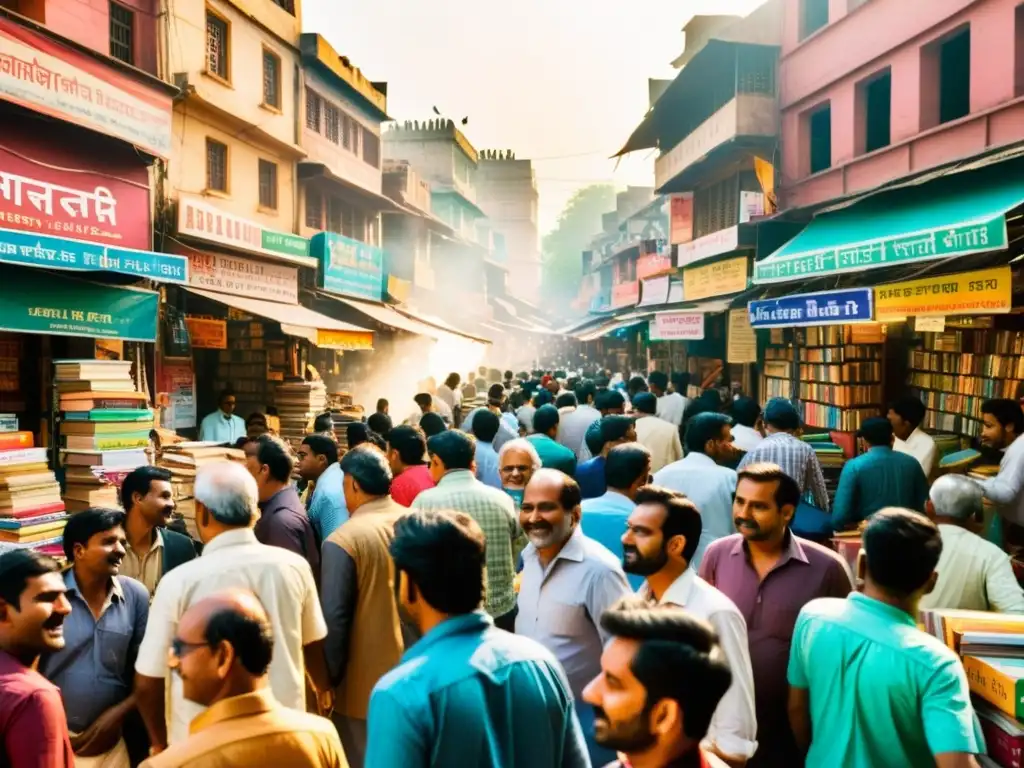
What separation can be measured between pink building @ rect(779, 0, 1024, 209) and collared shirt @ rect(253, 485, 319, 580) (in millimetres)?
9480

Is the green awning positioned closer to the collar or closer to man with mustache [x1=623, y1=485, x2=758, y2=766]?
man with mustache [x1=623, y1=485, x2=758, y2=766]

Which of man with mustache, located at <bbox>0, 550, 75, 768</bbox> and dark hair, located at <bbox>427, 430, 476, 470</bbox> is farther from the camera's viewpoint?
dark hair, located at <bbox>427, 430, 476, 470</bbox>

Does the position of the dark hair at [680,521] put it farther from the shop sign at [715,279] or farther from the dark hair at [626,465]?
the shop sign at [715,279]

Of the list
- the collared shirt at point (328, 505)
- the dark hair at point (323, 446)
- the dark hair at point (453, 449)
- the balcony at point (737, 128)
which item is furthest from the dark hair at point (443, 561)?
the balcony at point (737, 128)

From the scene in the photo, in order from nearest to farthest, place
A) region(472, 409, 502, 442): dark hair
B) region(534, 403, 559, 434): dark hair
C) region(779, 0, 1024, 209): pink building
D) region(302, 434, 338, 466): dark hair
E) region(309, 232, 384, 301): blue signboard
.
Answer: region(302, 434, 338, 466): dark hair
region(472, 409, 502, 442): dark hair
region(534, 403, 559, 434): dark hair
region(779, 0, 1024, 209): pink building
region(309, 232, 384, 301): blue signboard

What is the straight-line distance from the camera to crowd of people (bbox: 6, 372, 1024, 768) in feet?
6.63

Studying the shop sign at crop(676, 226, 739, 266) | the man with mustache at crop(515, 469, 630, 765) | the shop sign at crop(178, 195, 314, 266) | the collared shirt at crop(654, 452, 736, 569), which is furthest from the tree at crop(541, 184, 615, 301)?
the man with mustache at crop(515, 469, 630, 765)

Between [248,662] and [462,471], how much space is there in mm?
2648

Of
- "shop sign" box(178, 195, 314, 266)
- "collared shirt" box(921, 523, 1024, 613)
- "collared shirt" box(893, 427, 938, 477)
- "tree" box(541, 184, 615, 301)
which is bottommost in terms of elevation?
"collared shirt" box(921, 523, 1024, 613)

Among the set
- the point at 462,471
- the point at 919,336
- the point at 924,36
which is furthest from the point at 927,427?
the point at 462,471

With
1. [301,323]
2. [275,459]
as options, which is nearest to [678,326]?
[301,323]

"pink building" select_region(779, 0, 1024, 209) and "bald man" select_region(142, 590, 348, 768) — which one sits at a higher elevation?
"pink building" select_region(779, 0, 1024, 209)

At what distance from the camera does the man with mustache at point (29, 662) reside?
2371 mm

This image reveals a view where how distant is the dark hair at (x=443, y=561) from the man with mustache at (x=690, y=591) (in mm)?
759
